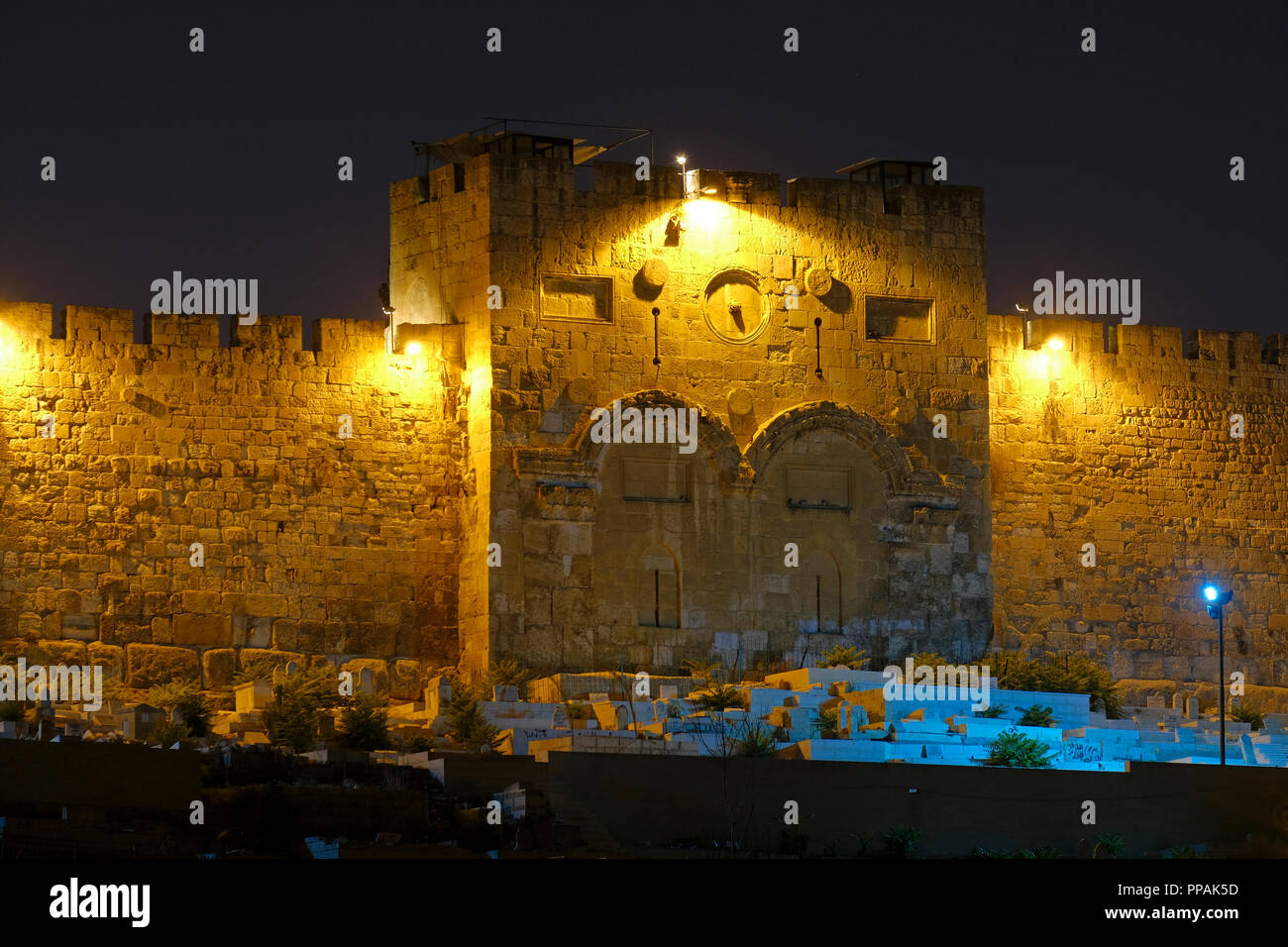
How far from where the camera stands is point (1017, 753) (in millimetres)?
30328

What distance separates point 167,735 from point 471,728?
3268 millimetres

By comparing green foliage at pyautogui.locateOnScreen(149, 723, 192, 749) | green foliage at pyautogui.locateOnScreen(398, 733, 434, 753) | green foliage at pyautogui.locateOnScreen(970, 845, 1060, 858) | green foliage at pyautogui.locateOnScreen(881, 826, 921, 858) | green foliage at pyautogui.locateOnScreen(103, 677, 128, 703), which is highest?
green foliage at pyautogui.locateOnScreen(103, 677, 128, 703)

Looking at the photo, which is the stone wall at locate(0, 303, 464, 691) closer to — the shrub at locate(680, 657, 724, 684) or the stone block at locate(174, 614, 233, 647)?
the stone block at locate(174, 614, 233, 647)

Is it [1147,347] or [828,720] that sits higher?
[1147,347]

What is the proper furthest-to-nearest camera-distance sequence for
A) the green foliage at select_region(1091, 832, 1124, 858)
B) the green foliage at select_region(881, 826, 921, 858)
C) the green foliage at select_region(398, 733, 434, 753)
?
the green foliage at select_region(398, 733, 434, 753)
the green foliage at select_region(1091, 832, 1124, 858)
the green foliage at select_region(881, 826, 921, 858)

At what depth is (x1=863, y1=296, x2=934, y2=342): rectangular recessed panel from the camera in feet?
118

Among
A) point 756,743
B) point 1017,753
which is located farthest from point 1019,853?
point 756,743

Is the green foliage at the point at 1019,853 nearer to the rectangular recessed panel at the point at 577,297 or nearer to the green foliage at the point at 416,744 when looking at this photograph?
the green foliage at the point at 416,744

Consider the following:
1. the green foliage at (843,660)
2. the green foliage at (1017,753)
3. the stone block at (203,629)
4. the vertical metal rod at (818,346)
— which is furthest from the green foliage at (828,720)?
the stone block at (203,629)

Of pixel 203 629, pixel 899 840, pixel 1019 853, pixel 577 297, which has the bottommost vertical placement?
pixel 1019 853

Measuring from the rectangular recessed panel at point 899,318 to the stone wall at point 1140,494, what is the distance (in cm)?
154

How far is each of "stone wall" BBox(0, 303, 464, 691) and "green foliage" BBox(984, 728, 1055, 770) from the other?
24.2ft

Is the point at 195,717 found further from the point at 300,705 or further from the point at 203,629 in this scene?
the point at 203,629

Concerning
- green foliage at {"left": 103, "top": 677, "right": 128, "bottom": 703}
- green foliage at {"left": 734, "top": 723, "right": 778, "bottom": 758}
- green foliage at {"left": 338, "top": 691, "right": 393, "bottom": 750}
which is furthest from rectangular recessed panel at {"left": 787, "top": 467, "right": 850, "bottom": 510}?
green foliage at {"left": 103, "top": 677, "right": 128, "bottom": 703}
